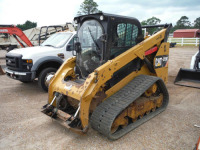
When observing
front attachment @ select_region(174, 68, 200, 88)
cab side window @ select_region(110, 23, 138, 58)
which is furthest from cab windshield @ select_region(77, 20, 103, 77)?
front attachment @ select_region(174, 68, 200, 88)

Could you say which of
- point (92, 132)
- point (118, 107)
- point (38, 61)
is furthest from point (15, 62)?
point (118, 107)

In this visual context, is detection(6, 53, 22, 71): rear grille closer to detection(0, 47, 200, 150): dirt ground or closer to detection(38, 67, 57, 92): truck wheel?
detection(38, 67, 57, 92): truck wheel

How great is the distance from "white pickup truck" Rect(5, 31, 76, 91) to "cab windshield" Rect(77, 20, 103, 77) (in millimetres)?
2144

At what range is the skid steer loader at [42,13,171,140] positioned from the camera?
3381 mm

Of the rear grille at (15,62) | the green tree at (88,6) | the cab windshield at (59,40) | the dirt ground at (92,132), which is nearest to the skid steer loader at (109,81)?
the dirt ground at (92,132)

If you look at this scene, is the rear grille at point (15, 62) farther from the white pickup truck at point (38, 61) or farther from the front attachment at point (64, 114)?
the front attachment at point (64, 114)

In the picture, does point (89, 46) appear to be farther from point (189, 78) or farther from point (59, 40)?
point (189, 78)

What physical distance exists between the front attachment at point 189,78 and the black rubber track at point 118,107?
3.19 meters

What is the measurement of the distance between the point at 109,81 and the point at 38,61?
3.04 meters

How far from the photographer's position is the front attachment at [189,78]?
265 inches

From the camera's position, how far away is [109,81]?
401 cm

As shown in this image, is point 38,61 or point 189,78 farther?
point 189,78

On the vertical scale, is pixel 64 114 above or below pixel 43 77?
below

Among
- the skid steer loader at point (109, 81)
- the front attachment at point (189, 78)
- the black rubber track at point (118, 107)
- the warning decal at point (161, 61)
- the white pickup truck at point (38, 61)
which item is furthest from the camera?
the front attachment at point (189, 78)
